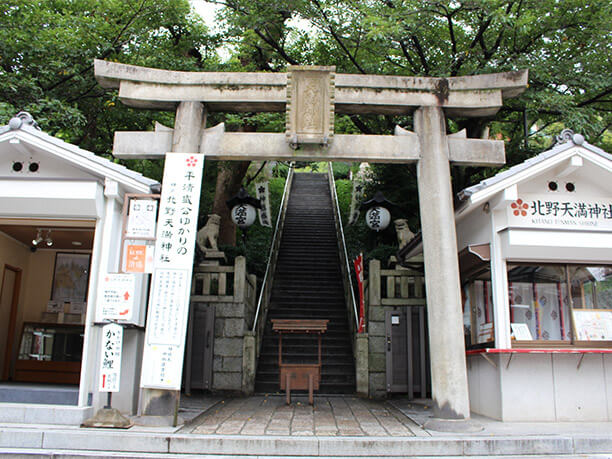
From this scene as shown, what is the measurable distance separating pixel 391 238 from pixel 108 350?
44.2ft

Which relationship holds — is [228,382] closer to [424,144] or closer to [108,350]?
[108,350]

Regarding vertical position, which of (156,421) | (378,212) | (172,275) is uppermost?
(378,212)

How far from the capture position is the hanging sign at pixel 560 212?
916cm

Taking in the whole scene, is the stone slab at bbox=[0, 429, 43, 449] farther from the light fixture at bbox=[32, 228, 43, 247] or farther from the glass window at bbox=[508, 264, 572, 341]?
the glass window at bbox=[508, 264, 572, 341]

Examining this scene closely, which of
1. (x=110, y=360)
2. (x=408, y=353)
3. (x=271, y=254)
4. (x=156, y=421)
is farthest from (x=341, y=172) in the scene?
(x=110, y=360)

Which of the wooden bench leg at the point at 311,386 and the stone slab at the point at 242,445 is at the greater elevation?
the wooden bench leg at the point at 311,386

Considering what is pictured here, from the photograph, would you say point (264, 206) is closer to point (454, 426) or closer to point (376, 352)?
point (376, 352)

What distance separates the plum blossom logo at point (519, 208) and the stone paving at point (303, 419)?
420 centimetres

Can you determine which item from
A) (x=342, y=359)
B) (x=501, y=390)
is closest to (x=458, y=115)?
(x=501, y=390)

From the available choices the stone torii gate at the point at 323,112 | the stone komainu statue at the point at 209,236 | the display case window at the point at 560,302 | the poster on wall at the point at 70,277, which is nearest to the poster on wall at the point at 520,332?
the display case window at the point at 560,302

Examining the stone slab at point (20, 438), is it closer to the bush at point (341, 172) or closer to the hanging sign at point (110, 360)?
the hanging sign at point (110, 360)

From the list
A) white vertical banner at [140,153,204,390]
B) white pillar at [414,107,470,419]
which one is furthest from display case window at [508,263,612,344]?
white vertical banner at [140,153,204,390]

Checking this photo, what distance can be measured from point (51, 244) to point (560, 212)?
10.9 metres

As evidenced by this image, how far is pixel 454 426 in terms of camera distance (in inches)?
300
